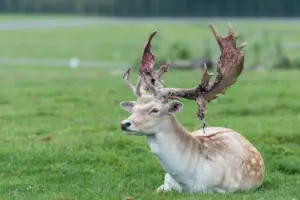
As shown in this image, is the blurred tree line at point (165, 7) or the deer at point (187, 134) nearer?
the deer at point (187, 134)

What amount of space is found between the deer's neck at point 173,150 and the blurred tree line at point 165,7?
49.5 metres

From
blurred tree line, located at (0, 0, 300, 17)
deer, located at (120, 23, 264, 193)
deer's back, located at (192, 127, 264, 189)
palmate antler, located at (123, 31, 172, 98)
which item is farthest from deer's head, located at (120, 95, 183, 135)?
blurred tree line, located at (0, 0, 300, 17)

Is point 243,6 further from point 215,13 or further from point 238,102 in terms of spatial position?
point 238,102

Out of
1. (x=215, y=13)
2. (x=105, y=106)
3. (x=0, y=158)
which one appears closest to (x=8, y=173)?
(x=0, y=158)

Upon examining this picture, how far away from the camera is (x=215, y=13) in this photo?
2345 inches

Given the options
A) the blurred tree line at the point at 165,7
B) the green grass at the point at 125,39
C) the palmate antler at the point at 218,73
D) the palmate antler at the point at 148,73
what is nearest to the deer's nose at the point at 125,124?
the palmate antler at the point at 148,73

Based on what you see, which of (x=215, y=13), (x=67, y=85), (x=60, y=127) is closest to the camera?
(x=60, y=127)

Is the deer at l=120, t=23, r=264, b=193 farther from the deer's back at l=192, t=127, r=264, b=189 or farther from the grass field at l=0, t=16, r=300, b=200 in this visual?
the grass field at l=0, t=16, r=300, b=200

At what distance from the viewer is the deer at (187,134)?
9.34 metres

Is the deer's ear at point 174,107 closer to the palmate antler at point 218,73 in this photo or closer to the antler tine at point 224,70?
the palmate antler at point 218,73

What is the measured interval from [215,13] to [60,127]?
1782 inches

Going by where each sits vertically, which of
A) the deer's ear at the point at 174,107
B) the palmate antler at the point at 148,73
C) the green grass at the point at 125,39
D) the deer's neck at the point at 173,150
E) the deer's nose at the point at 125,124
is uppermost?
the palmate antler at the point at 148,73

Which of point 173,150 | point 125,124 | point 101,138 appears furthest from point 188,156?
point 101,138

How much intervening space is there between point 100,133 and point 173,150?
15.9 feet
